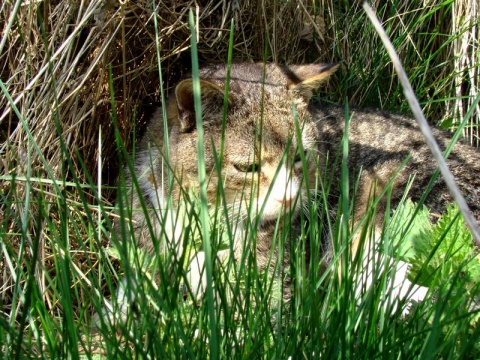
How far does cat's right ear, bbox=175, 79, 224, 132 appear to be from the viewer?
2.42m

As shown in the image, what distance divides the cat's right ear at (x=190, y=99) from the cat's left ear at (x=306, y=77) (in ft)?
1.15

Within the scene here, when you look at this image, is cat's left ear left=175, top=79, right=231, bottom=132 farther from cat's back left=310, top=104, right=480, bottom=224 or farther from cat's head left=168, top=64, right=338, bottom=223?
cat's back left=310, top=104, right=480, bottom=224

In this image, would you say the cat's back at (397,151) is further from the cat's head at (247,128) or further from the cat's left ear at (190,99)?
the cat's left ear at (190,99)

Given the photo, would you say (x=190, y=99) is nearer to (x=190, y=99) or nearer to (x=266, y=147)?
(x=190, y=99)

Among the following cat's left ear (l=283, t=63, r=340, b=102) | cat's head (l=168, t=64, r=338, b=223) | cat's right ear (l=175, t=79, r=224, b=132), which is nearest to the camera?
cat's right ear (l=175, t=79, r=224, b=132)

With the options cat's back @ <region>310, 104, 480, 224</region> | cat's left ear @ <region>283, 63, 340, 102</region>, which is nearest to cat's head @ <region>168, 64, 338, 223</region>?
cat's left ear @ <region>283, 63, 340, 102</region>

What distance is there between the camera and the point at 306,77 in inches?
105

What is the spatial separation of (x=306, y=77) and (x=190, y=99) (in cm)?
→ 53

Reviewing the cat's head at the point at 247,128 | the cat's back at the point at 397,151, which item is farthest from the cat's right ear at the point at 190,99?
the cat's back at the point at 397,151

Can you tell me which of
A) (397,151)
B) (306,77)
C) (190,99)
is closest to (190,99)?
(190,99)

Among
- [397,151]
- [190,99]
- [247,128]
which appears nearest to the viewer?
[190,99]

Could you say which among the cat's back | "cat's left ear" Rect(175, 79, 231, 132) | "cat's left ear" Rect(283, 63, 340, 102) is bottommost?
the cat's back

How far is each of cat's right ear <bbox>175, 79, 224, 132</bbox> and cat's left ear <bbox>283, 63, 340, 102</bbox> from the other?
1.15ft

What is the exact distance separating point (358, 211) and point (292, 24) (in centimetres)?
112
